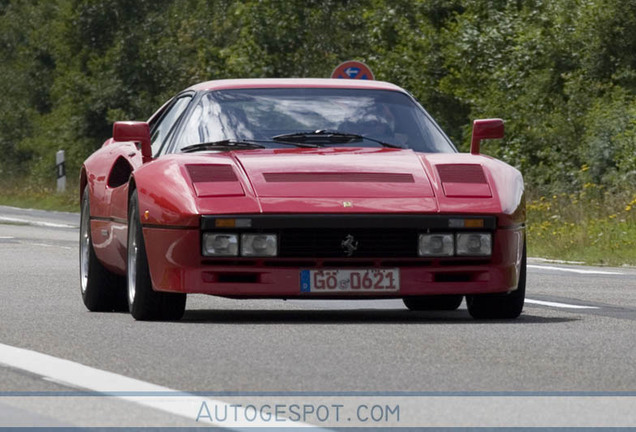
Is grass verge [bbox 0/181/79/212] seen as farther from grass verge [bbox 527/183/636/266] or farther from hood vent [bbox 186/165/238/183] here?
hood vent [bbox 186/165/238/183]

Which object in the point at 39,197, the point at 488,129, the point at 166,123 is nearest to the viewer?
the point at 488,129

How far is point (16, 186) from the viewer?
50.9 meters

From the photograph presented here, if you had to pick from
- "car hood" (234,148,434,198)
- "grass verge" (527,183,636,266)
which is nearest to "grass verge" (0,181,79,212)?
"grass verge" (527,183,636,266)

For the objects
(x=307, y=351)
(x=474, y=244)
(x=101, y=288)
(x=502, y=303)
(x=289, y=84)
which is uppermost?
(x=289, y=84)

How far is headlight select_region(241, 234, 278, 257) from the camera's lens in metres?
10.3

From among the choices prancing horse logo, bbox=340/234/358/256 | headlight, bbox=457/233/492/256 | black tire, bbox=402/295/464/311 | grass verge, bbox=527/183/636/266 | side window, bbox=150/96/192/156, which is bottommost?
grass verge, bbox=527/183/636/266

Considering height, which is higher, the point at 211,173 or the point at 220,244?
the point at 211,173

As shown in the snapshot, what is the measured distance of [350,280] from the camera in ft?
34.0

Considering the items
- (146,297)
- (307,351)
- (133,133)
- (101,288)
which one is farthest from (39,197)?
(307,351)

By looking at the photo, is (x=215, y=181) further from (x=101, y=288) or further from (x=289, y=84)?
(x=101, y=288)

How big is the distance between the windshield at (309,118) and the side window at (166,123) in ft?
0.72

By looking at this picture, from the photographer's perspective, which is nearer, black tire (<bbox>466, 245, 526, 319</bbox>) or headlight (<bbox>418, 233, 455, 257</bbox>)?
headlight (<bbox>418, 233, 455, 257</bbox>)

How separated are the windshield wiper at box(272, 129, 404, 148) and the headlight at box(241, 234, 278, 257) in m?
1.22
